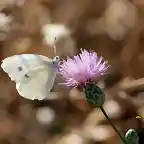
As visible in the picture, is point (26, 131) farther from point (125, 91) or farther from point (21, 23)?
point (21, 23)

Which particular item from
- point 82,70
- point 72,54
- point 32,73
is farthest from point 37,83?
point 72,54

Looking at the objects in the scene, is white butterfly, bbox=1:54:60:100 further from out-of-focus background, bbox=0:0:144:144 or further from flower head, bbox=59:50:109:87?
out-of-focus background, bbox=0:0:144:144

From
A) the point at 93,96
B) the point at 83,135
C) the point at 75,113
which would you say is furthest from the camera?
the point at 75,113

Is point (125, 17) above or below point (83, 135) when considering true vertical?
above

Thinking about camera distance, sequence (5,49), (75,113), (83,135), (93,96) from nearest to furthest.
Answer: (93,96) < (83,135) < (75,113) < (5,49)

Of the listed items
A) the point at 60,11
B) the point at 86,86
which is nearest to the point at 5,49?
the point at 60,11

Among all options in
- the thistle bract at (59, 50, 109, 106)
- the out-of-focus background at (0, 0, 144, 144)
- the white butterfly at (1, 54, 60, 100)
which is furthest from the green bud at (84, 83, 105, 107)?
the out-of-focus background at (0, 0, 144, 144)

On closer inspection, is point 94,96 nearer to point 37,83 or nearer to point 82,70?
point 82,70
